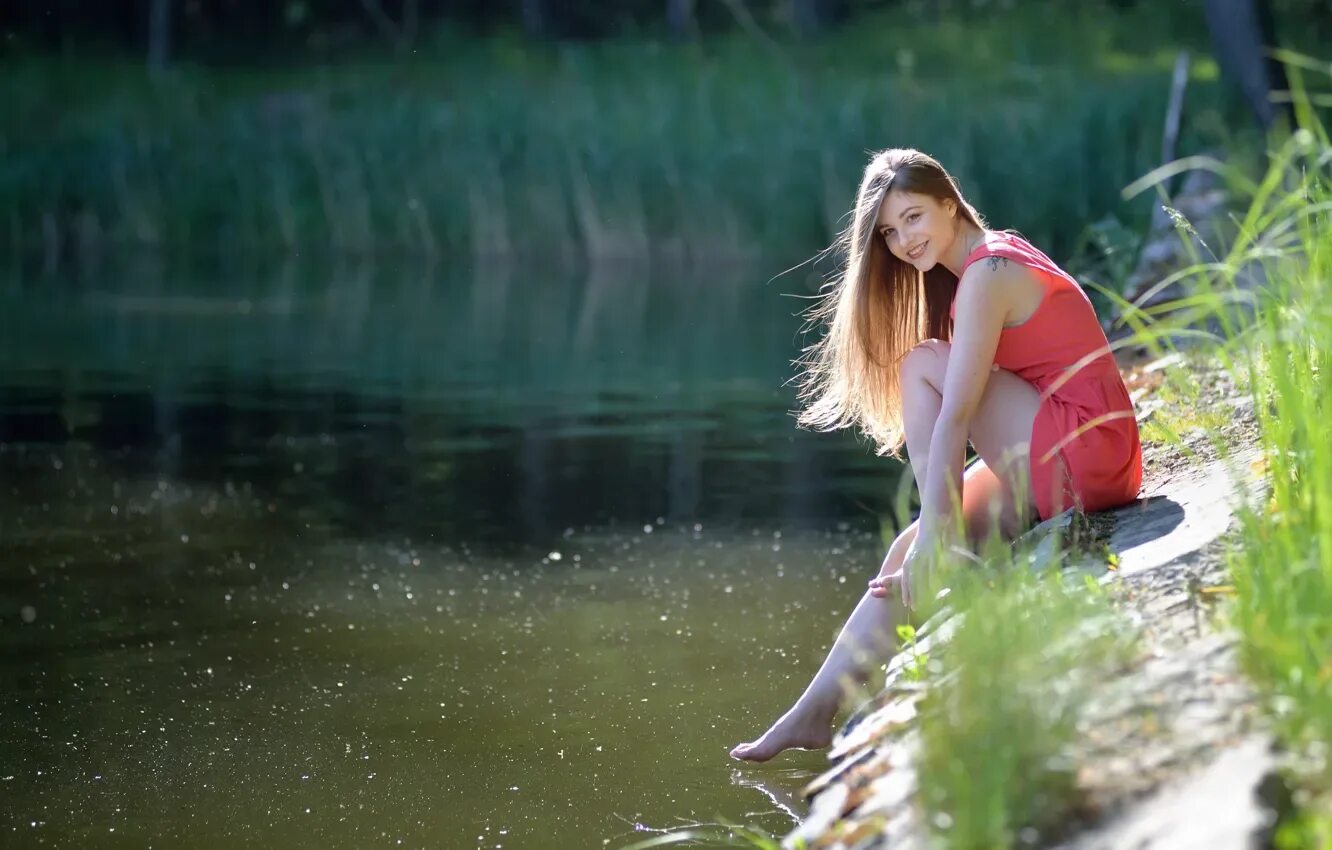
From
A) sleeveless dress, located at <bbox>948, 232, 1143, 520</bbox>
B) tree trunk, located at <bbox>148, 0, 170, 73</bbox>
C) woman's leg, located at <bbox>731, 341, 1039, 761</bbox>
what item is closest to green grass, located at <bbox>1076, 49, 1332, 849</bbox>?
sleeveless dress, located at <bbox>948, 232, 1143, 520</bbox>

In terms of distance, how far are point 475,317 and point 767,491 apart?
6903mm

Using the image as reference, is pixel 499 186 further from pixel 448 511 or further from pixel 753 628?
pixel 753 628

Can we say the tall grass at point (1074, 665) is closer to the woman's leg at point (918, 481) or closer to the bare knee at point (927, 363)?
the woman's leg at point (918, 481)

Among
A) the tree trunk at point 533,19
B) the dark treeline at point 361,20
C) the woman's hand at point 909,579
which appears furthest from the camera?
the tree trunk at point 533,19

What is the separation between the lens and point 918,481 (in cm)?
367

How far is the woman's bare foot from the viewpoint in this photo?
3.73 metres

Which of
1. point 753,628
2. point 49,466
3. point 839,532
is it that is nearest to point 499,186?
point 49,466

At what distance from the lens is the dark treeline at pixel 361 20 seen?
987 inches

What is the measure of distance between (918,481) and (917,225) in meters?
0.55

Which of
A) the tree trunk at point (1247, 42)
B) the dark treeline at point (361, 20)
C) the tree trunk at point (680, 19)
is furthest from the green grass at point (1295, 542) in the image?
the dark treeline at point (361, 20)

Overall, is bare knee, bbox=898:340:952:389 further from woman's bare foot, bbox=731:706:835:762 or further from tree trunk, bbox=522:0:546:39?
tree trunk, bbox=522:0:546:39

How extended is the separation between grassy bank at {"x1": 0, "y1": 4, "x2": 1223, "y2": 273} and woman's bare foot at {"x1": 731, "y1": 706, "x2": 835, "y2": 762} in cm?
1179

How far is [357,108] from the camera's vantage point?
2177 centimetres

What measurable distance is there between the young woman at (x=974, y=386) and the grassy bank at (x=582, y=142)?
11.5 meters
